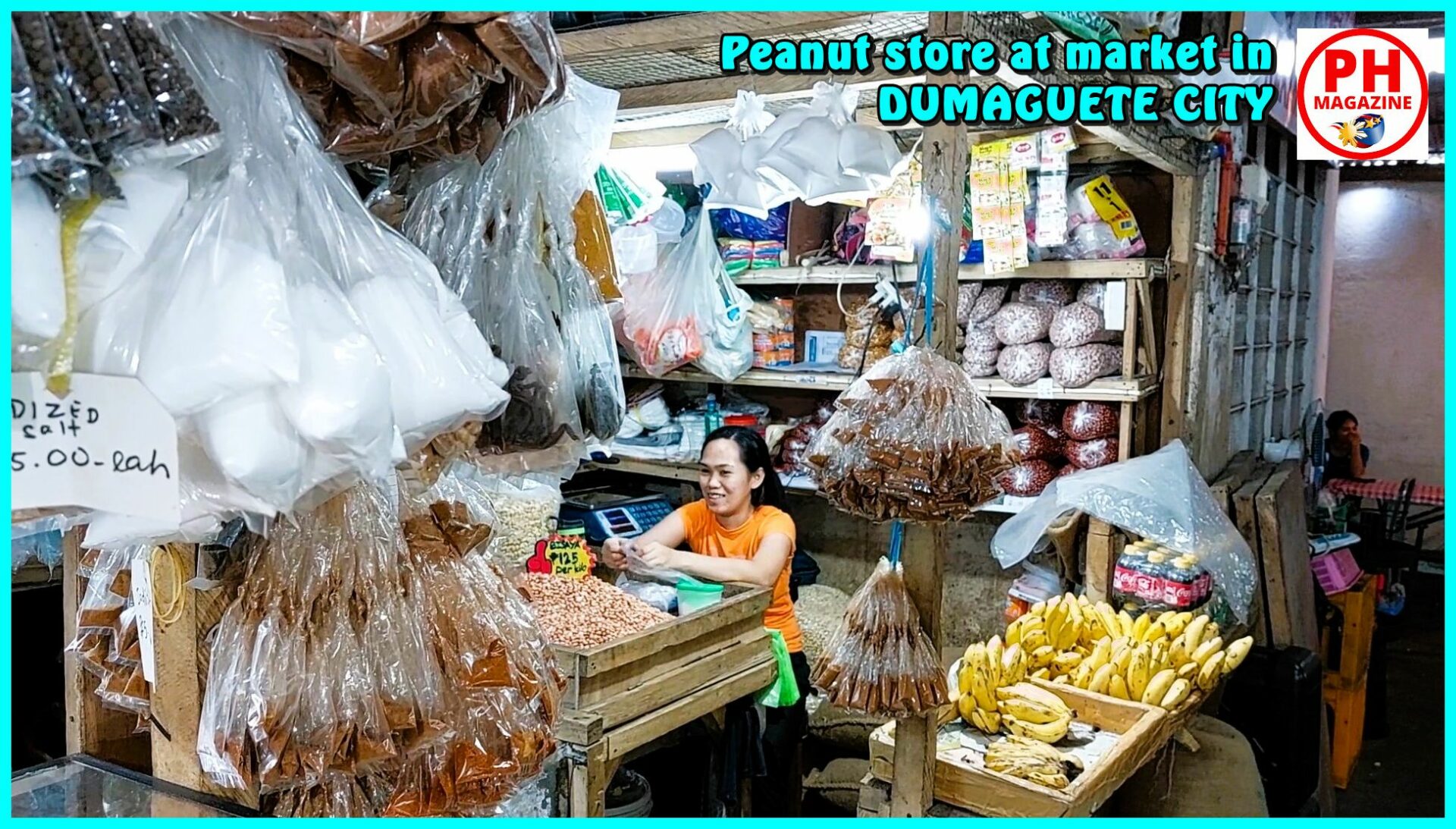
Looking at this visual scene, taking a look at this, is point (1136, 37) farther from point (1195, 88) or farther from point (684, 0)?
point (684, 0)

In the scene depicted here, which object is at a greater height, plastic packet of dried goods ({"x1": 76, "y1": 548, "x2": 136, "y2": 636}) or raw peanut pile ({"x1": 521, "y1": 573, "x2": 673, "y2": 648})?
plastic packet of dried goods ({"x1": 76, "y1": 548, "x2": 136, "y2": 636})

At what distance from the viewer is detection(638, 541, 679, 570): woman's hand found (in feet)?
10.1

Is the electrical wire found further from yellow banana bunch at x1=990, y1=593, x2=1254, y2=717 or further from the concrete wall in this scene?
the concrete wall

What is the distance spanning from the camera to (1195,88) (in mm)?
3264

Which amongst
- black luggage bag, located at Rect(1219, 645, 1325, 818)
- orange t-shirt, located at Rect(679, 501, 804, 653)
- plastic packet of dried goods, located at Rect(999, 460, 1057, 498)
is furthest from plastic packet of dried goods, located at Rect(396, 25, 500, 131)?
black luggage bag, located at Rect(1219, 645, 1325, 818)

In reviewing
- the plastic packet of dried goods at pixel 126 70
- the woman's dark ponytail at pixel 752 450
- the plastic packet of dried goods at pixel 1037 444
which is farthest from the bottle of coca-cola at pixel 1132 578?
the plastic packet of dried goods at pixel 126 70

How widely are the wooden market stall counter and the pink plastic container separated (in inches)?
126

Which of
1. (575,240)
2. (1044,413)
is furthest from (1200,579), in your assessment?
(575,240)

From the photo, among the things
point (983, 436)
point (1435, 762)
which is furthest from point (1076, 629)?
point (1435, 762)

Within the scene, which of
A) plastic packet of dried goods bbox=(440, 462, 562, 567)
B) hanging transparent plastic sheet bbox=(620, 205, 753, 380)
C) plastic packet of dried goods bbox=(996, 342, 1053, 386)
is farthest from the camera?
hanging transparent plastic sheet bbox=(620, 205, 753, 380)

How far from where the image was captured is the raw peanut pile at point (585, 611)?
2.30m

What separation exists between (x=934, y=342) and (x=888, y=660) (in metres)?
0.54

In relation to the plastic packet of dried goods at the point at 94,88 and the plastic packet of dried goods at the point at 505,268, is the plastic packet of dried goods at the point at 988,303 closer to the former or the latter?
the plastic packet of dried goods at the point at 505,268

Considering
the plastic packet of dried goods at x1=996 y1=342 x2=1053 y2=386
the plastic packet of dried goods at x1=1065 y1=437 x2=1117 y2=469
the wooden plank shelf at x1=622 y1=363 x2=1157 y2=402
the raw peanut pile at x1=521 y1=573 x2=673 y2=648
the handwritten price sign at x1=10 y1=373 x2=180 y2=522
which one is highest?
the handwritten price sign at x1=10 y1=373 x2=180 y2=522
